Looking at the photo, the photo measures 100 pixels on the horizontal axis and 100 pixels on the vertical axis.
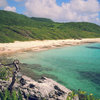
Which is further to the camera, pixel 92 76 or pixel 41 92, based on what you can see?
pixel 92 76

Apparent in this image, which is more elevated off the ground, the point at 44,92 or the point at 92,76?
the point at 44,92

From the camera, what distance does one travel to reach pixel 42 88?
43.7 feet

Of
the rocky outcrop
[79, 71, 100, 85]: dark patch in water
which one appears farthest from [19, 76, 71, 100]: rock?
[79, 71, 100, 85]: dark patch in water

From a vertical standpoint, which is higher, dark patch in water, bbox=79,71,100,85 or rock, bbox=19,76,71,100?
rock, bbox=19,76,71,100

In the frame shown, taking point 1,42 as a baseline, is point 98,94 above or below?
below

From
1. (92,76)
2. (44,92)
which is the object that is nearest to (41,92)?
(44,92)

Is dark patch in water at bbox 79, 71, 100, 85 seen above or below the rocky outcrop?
below

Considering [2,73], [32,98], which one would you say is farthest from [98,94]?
[2,73]

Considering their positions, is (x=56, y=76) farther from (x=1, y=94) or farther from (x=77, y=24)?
(x=77, y=24)

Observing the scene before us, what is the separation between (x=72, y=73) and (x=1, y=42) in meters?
35.4

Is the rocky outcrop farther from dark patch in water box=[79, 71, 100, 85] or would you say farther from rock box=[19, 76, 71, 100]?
dark patch in water box=[79, 71, 100, 85]

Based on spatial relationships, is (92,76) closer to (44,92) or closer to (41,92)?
(44,92)

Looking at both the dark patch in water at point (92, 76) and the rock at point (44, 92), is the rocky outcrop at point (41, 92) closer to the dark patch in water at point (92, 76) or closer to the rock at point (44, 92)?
the rock at point (44, 92)

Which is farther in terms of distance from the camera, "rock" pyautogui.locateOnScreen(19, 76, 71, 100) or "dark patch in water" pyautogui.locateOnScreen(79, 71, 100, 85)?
"dark patch in water" pyautogui.locateOnScreen(79, 71, 100, 85)
